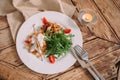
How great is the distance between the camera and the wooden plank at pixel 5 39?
0.90m

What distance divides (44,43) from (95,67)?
0.25m

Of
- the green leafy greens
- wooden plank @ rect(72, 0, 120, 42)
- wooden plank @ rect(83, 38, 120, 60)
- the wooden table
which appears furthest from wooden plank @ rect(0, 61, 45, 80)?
wooden plank @ rect(72, 0, 120, 42)

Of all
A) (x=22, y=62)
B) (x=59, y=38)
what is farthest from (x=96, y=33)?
(x=22, y=62)

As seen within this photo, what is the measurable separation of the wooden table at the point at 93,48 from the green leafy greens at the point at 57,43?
81mm

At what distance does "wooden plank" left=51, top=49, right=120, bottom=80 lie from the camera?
0.87 m

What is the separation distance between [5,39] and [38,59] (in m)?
0.18

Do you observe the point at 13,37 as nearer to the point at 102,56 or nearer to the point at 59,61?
the point at 59,61

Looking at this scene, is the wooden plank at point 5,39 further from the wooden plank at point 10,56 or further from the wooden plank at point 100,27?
the wooden plank at point 100,27

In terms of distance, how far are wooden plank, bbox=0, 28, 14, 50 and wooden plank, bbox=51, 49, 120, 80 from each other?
0.85 ft

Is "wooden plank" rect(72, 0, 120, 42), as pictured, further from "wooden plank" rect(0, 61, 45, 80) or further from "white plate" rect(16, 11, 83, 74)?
"wooden plank" rect(0, 61, 45, 80)

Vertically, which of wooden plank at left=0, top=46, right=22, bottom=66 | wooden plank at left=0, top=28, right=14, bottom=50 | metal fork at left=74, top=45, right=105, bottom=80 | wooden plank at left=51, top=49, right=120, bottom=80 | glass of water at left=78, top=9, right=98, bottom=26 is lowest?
wooden plank at left=51, top=49, right=120, bottom=80

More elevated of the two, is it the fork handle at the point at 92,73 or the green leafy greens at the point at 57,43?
the green leafy greens at the point at 57,43

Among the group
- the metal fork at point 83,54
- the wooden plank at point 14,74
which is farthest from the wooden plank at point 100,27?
the wooden plank at point 14,74

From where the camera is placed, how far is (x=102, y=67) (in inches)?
35.6
